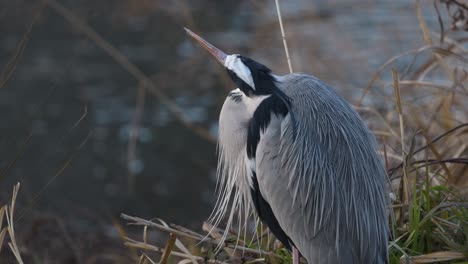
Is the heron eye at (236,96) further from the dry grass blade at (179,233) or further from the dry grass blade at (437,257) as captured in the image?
the dry grass blade at (437,257)

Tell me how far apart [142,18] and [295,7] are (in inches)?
90.7

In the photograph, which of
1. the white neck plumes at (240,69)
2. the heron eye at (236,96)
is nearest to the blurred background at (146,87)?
the heron eye at (236,96)

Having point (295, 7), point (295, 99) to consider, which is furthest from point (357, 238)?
point (295, 7)

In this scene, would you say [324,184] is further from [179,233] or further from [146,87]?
[146,87]

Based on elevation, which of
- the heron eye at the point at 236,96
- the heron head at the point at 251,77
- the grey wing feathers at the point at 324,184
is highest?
the heron head at the point at 251,77

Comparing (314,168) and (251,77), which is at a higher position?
(251,77)

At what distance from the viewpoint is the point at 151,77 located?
31.1ft

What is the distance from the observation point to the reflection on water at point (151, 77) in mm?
7461

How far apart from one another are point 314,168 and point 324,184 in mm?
59

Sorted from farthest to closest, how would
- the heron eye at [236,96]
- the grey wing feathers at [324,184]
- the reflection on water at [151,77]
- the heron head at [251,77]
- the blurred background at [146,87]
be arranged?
the reflection on water at [151,77], the blurred background at [146,87], the heron eye at [236,96], the heron head at [251,77], the grey wing feathers at [324,184]

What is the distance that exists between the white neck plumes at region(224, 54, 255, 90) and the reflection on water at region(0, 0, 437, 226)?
346cm

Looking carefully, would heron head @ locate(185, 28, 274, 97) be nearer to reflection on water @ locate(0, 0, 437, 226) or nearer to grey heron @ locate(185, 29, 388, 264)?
grey heron @ locate(185, 29, 388, 264)

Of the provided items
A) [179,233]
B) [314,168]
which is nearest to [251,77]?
[314,168]

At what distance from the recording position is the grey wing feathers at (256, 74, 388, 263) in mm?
2625
